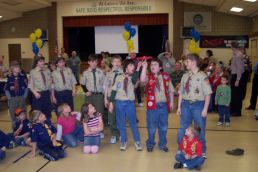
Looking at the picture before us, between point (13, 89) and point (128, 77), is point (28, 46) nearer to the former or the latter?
point (13, 89)

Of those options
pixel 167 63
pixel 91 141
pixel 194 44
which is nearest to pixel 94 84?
pixel 91 141

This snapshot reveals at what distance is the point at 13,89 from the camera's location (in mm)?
5305

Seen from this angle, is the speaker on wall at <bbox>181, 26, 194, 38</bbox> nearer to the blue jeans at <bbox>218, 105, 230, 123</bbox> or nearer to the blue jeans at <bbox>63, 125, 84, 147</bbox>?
the blue jeans at <bbox>218, 105, 230, 123</bbox>

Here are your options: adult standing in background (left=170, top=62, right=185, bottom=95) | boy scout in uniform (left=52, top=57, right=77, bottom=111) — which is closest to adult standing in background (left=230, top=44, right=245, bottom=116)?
adult standing in background (left=170, top=62, right=185, bottom=95)

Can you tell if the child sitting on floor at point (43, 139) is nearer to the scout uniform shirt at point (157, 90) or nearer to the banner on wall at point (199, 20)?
the scout uniform shirt at point (157, 90)

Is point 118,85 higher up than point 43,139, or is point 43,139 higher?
point 118,85

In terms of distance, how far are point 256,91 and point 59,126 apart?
15.8 ft

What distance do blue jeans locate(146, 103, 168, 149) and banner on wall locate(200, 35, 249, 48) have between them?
12086 millimetres

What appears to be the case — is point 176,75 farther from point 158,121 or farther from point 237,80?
point 158,121

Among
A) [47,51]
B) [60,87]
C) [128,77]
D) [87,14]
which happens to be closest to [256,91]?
[128,77]

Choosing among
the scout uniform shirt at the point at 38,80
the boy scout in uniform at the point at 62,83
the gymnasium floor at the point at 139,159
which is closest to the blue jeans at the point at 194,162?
the gymnasium floor at the point at 139,159

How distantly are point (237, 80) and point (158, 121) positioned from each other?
283cm

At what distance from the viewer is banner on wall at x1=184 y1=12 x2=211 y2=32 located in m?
15.4

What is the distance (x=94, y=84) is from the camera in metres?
5.09
